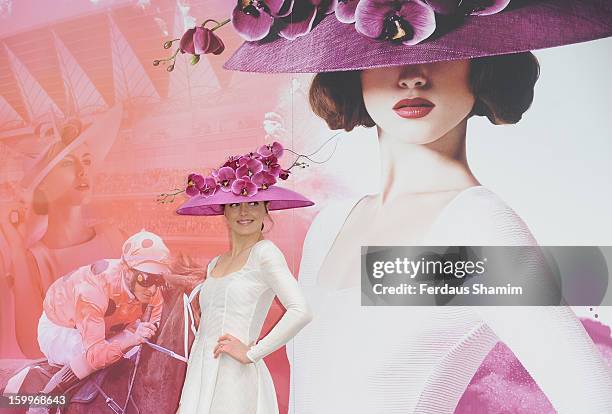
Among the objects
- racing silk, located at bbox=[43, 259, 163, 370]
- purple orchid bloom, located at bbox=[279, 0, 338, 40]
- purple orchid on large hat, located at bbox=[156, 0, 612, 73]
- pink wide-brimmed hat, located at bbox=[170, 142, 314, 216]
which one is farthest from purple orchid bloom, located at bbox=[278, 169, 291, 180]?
racing silk, located at bbox=[43, 259, 163, 370]

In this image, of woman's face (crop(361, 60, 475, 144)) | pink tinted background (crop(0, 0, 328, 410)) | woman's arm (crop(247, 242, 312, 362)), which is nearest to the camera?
woman's arm (crop(247, 242, 312, 362))

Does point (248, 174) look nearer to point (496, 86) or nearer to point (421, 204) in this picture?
point (421, 204)

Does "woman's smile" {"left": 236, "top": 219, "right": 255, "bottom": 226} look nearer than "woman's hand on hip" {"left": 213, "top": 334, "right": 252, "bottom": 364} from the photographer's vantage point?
No

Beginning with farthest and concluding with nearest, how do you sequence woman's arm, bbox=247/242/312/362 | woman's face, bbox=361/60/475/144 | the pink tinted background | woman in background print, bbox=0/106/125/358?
woman in background print, bbox=0/106/125/358, the pink tinted background, woman's face, bbox=361/60/475/144, woman's arm, bbox=247/242/312/362

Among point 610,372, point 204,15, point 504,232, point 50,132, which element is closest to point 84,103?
point 50,132

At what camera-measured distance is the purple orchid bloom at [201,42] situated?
250 centimetres

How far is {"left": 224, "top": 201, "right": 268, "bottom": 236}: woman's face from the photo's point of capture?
2.38 m

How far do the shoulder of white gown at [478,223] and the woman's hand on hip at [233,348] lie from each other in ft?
2.43

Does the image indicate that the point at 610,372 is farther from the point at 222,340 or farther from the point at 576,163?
the point at 222,340

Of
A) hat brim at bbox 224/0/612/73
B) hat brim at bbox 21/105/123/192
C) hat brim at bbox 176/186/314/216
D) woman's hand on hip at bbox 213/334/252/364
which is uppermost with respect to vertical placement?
hat brim at bbox 224/0/612/73

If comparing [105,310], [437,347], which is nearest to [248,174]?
[105,310]

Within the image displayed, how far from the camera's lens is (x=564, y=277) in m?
2.34

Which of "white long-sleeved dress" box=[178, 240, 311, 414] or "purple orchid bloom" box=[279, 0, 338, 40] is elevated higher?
"purple orchid bloom" box=[279, 0, 338, 40]

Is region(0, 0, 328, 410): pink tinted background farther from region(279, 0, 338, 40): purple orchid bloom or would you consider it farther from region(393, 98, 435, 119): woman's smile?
region(393, 98, 435, 119): woman's smile
